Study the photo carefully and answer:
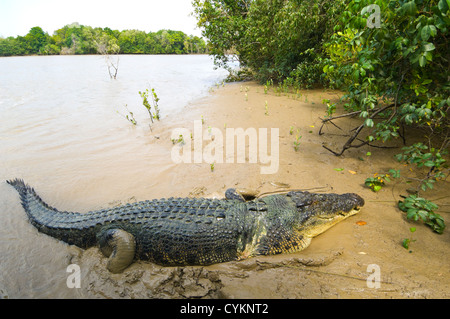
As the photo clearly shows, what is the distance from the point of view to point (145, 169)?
15.8ft

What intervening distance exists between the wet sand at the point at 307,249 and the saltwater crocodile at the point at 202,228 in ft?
0.40

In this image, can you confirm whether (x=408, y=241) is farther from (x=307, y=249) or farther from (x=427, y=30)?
(x=427, y=30)

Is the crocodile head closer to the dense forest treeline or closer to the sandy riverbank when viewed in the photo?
the sandy riverbank

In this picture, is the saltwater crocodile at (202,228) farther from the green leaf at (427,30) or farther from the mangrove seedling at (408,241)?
the green leaf at (427,30)

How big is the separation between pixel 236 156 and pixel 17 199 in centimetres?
404

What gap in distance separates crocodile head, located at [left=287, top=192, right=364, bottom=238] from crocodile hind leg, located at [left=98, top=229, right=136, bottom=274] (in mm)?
1962

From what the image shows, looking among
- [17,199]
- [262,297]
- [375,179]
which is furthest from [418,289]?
[17,199]

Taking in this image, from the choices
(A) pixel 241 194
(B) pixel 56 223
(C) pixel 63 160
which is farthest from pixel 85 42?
(A) pixel 241 194

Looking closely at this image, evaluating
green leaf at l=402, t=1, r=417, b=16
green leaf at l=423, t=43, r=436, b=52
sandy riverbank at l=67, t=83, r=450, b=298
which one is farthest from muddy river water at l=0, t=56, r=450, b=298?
green leaf at l=402, t=1, r=417, b=16

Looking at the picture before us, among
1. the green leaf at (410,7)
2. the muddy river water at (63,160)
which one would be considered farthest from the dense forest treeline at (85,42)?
the green leaf at (410,7)

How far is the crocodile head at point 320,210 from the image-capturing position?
277cm

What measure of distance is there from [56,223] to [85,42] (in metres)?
68.0

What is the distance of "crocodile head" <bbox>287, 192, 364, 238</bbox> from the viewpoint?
277 cm

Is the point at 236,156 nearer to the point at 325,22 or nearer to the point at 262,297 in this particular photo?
the point at 262,297
